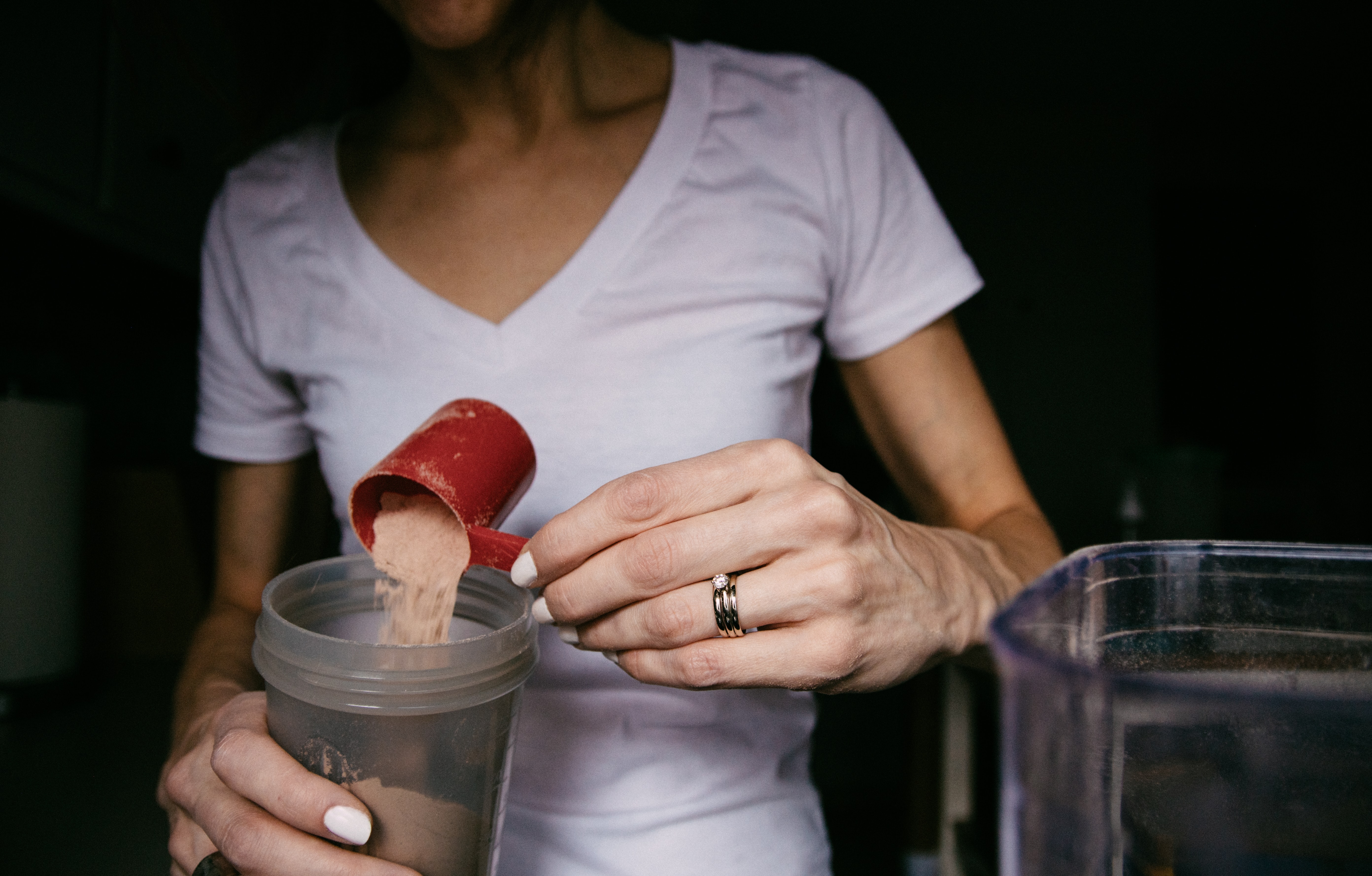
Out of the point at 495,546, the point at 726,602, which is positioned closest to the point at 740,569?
the point at 726,602

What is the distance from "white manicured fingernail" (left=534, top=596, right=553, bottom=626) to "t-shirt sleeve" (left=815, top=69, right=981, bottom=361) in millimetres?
388

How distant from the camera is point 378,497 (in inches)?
20.8

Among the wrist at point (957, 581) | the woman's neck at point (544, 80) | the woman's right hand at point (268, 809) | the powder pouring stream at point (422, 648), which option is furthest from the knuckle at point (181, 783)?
the woman's neck at point (544, 80)

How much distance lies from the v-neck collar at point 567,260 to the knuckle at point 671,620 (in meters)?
0.31

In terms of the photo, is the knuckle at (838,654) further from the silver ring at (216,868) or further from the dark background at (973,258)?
the dark background at (973,258)

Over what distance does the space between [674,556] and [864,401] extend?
0.40m

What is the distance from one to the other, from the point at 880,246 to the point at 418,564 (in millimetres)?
460

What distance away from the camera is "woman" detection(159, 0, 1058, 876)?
65 cm

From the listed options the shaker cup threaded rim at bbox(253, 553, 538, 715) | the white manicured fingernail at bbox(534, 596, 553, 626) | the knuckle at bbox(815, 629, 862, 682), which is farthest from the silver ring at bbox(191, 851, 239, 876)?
the knuckle at bbox(815, 629, 862, 682)

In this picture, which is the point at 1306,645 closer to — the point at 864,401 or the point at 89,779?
the point at 864,401

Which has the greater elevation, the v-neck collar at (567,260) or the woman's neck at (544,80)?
the woman's neck at (544,80)

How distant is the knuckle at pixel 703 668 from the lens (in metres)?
0.42

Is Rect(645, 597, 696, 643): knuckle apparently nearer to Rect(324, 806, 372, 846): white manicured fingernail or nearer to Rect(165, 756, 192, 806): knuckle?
Rect(324, 806, 372, 846): white manicured fingernail

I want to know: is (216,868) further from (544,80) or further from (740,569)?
(544,80)
